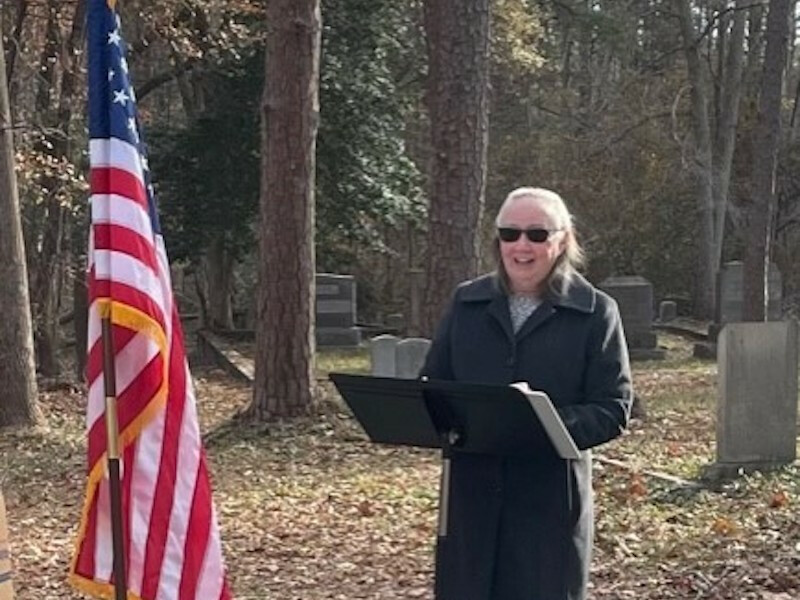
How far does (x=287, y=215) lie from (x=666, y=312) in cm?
1891

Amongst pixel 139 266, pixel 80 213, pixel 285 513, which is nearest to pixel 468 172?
pixel 285 513

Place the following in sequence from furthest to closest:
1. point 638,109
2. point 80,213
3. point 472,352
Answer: point 638,109 < point 80,213 < point 472,352

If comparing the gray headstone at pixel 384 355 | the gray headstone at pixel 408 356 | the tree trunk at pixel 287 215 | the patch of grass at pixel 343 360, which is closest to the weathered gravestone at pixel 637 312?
the patch of grass at pixel 343 360

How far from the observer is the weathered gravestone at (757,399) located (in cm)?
986

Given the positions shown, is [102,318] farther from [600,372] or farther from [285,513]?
[285,513]

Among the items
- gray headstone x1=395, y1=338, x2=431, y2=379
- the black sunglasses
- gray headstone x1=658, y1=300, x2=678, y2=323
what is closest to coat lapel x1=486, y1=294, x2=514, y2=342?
the black sunglasses

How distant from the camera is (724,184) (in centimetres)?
3291

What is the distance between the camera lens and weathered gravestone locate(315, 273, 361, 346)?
1051 inches

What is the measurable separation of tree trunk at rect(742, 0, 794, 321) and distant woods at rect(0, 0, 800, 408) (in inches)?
1.5

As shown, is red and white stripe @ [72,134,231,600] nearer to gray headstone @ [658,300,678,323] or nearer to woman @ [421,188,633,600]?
woman @ [421,188,633,600]

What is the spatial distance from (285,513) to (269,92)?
4.89 meters

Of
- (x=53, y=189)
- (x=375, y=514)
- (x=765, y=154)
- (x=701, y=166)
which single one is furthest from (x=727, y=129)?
(x=375, y=514)

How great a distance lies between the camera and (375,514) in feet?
31.6

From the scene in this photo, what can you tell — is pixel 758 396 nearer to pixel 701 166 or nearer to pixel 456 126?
pixel 456 126
